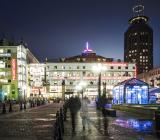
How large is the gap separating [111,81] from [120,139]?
489 feet

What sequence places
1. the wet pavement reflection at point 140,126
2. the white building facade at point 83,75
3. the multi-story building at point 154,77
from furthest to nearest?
the white building facade at point 83,75 < the multi-story building at point 154,77 < the wet pavement reflection at point 140,126

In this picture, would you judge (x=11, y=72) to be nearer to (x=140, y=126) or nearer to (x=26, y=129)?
(x=140, y=126)

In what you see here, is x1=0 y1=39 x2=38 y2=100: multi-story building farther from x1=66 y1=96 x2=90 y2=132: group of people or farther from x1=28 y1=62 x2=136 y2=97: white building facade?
x1=66 y1=96 x2=90 y2=132: group of people

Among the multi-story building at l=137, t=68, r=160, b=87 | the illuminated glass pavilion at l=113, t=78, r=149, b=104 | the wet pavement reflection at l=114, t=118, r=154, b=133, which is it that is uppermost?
the multi-story building at l=137, t=68, r=160, b=87

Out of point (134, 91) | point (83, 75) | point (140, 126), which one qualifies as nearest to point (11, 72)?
point (83, 75)

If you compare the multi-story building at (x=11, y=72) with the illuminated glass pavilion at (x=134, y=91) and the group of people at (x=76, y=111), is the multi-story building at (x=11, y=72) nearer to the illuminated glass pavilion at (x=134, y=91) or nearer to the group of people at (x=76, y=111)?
the illuminated glass pavilion at (x=134, y=91)

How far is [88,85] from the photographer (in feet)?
540

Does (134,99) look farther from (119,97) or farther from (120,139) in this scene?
(120,139)

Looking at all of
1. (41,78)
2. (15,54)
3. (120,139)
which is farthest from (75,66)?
(120,139)

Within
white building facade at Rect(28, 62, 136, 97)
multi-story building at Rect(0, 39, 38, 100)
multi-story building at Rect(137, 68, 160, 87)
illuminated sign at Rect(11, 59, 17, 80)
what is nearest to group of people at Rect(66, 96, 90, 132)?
illuminated sign at Rect(11, 59, 17, 80)

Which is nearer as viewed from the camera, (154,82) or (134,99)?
(134,99)

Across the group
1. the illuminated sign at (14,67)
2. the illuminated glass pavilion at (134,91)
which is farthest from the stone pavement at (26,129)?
the illuminated sign at (14,67)

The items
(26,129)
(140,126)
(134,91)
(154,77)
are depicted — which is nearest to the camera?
(26,129)

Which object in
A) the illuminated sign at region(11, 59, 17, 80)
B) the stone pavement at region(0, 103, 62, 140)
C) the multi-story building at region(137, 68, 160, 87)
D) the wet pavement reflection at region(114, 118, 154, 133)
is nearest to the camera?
the stone pavement at region(0, 103, 62, 140)
